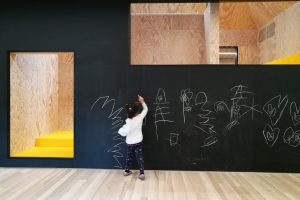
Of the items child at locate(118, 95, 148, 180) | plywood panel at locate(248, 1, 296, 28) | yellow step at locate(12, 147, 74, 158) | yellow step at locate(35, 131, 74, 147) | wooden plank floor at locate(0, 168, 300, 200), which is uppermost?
plywood panel at locate(248, 1, 296, 28)

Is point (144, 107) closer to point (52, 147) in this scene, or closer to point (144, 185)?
point (144, 185)

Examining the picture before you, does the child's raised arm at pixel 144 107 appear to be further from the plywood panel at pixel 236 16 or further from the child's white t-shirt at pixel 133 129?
the plywood panel at pixel 236 16

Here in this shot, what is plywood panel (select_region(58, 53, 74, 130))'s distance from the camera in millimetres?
6480

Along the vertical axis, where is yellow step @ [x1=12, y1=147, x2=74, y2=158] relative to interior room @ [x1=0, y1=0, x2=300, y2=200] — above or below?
below

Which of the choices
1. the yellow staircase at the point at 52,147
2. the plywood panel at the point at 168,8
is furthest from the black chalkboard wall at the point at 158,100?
the plywood panel at the point at 168,8

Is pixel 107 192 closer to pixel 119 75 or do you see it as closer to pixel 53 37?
pixel 119 75

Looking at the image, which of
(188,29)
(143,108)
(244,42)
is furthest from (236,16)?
(143,108)

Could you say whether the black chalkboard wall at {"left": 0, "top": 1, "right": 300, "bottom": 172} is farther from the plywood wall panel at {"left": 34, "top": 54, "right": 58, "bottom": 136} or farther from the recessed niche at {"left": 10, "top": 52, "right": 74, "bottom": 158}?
the plywood wall panel at {"left": 34, "top": 54, "right": 58, "bottom": 136}

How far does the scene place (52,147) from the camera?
541 cm

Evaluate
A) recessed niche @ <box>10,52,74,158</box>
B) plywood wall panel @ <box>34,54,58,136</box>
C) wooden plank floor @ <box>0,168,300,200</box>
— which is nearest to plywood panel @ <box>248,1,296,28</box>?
wooden plank floor @ <box>0,168,300,200</box>

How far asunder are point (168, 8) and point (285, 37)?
8.43ft

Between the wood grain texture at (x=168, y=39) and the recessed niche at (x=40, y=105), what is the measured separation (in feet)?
6.41

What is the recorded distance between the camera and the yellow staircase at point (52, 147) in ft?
15.5

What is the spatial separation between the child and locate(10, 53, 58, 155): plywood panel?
220 centimetres
